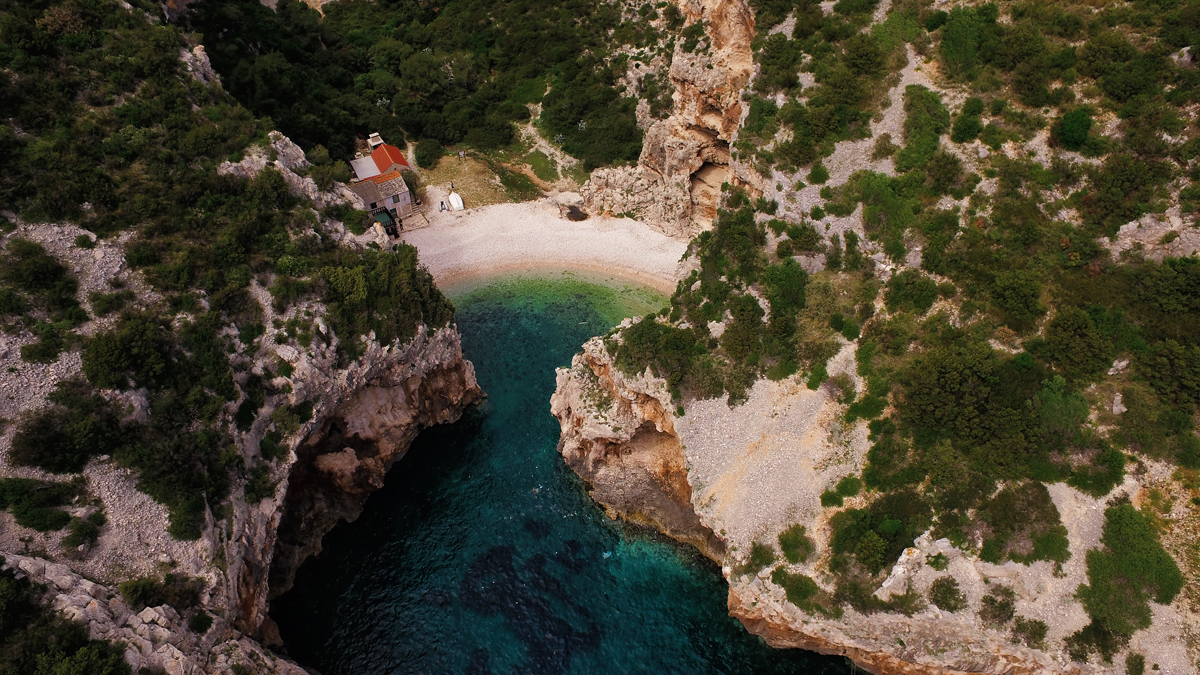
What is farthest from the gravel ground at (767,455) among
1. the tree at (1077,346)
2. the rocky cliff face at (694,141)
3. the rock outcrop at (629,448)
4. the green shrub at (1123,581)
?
the rocky cliff face at (694,141)

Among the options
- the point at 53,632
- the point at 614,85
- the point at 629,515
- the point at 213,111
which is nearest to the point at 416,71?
the point at 614,85

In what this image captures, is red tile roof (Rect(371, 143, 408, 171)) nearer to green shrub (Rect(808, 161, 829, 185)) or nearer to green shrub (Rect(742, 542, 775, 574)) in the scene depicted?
green shrub (Rect(808, 161, 829, 185))

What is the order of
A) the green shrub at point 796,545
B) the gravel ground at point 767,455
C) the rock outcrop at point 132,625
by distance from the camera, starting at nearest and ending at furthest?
1. the rock outcrop at point 132,625
2. the green shrub at point 796,545
3. the gravel ground at point 767,455

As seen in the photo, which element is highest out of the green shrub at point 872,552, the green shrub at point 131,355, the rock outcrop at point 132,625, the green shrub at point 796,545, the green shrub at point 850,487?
the green shrub at point 131,355

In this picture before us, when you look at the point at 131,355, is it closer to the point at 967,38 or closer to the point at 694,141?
the point at 694,141

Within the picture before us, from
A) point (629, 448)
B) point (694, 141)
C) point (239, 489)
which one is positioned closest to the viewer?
point (239, 489)

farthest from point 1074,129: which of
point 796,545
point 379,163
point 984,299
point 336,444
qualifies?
point 379,163

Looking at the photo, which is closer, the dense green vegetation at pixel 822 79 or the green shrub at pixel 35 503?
the green shrub at pixel 35 503

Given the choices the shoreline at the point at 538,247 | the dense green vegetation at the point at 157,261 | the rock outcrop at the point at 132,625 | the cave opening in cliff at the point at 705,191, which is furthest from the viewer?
the cave opening in cliff at the point at 705,191

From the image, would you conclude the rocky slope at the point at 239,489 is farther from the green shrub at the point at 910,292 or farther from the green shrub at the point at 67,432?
the green shrub at the point at 910,292
